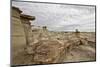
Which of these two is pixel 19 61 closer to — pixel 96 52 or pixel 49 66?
pixel 49 66

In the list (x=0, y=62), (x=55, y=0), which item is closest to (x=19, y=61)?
(x=0, y=62)

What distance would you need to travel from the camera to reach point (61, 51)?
2555mm

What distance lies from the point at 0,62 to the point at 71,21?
3.74ft

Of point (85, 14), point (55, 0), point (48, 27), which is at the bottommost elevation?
point (48, 27)

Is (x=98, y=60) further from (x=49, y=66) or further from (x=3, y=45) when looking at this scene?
(x=3, y=45)

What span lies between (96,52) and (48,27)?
2.80 feet

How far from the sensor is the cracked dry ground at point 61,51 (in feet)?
7.94

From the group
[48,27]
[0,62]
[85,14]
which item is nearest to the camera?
[0,62]

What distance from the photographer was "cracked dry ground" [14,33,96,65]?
242 centimetres

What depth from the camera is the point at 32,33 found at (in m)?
2.43

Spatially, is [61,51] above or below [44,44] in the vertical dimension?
below

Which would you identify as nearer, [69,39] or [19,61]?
[19,61]

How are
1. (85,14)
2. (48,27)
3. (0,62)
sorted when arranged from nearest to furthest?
(0,62), (48,27), (85,14)

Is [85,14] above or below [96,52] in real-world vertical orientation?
above
